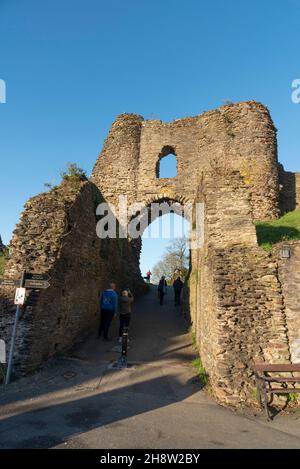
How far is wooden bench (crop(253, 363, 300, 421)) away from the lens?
6070 mm

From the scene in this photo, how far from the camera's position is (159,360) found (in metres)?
8.66

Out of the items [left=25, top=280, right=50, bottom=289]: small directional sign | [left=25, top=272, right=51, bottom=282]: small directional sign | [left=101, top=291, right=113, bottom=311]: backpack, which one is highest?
[left=25, top=272, right=51, bottom=282]: small directional sign

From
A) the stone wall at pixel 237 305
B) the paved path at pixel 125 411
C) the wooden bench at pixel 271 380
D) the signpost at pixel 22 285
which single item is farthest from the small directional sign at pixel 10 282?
the wooden bench at pixel 271 380

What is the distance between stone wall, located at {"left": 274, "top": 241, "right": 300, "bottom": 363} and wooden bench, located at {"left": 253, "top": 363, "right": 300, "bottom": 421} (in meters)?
0.43

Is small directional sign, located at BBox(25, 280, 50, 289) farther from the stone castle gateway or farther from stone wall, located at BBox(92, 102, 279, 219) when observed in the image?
stone wall, located at BBox(92, 102, 279, 219)

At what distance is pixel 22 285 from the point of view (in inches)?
296

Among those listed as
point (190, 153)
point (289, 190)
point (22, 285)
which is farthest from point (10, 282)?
point (289, 190)

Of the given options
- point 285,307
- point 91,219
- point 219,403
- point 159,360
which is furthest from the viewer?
point 91,219

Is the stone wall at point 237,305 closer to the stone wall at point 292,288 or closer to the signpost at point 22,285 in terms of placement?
the stone wall at point 292,288

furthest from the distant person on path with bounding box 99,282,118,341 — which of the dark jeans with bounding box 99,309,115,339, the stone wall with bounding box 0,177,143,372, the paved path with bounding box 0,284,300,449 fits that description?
the paved path with bounding box 0,284,300,449

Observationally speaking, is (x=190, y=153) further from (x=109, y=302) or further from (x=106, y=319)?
(x=106, y=319)

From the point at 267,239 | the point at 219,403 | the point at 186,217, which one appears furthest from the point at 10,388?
the point at 186,217
